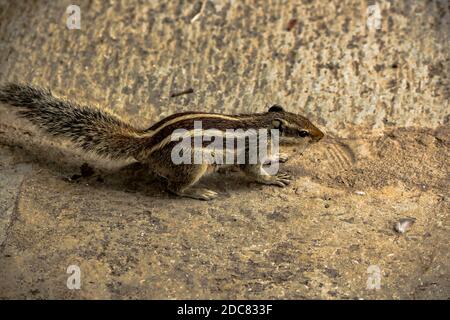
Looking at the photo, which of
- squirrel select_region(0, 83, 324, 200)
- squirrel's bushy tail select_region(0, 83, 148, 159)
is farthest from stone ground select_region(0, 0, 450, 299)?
squirrel's bushy tail select_region(0, 83, 148, 159)

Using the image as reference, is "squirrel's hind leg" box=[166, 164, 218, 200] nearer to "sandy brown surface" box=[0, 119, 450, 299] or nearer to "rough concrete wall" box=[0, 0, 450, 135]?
"sandy brown surface" box=[0, 119, 450, 299]

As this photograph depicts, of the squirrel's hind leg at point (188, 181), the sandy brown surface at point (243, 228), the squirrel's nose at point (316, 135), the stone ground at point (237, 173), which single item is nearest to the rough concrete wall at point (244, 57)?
the stone ground at point (237, 173)

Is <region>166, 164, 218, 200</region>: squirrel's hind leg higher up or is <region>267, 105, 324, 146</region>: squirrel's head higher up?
<region>267, 105, 324, 146</region>: squirrel's head

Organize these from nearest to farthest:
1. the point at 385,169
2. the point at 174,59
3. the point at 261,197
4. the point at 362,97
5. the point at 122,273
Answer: the point at 122,273 < the point at 261,197 < the point at 385,169 < the point at 362,97 < the point at 174,59

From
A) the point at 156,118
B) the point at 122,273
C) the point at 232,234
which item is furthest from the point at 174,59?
the point at 122,273

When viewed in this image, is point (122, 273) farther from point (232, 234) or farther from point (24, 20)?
point (24, 20)

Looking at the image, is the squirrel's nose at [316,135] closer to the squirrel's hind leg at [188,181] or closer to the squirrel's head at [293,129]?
the squirrel's head at [293,129]
